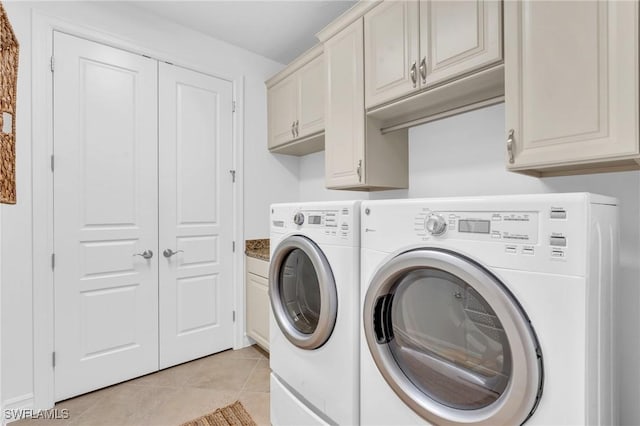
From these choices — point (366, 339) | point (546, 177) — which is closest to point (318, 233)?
point (366, 339)

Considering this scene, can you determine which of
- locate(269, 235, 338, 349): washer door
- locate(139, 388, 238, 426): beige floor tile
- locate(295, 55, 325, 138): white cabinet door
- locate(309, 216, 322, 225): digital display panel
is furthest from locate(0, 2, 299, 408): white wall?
locate(309, 216, 322, 225): digital display panel

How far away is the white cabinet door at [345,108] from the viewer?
186cm

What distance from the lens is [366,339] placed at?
1166 mm

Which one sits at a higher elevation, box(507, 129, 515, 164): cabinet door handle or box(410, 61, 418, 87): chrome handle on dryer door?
box(410, 61, 418, 87): chrome handle on dryer door

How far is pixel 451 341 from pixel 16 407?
91.2 inches

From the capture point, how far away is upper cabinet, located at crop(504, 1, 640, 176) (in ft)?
3.11

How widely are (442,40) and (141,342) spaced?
2.58m

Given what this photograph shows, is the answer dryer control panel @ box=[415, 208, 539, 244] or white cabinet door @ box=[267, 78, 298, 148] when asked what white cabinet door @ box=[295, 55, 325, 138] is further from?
dryer control panel @ box=[415, 208, 539, 244]

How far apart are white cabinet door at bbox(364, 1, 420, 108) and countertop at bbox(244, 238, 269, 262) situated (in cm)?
Result: 144

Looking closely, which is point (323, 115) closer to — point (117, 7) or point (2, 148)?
point (117, 7)

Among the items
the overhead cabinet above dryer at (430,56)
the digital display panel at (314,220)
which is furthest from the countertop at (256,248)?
the overhead cabinet above dryer at (430,56)

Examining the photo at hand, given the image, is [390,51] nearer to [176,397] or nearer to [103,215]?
[103,215]

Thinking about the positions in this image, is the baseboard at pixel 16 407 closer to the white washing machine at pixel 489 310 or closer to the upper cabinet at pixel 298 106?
the white washing machine at pixel 489 310

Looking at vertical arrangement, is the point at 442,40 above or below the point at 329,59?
below
